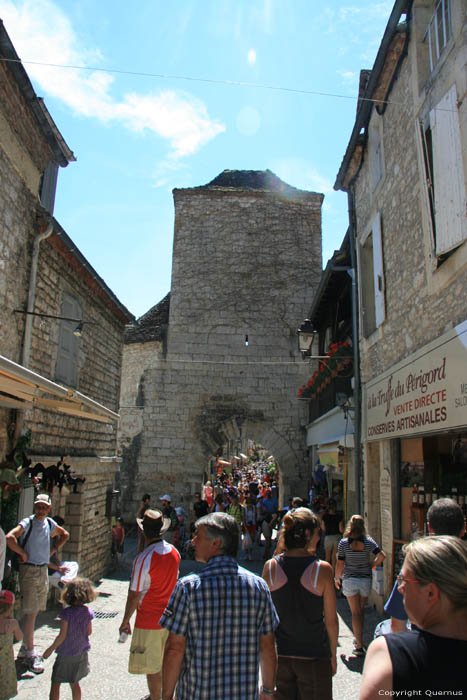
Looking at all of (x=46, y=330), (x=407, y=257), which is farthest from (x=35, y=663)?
(x=407, y=257)

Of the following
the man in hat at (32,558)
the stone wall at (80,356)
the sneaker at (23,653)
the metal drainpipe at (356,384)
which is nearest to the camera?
the sneaker at (23,653)

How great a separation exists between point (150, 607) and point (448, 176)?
4.55m

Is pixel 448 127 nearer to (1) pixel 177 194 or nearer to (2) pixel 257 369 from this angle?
(2) pixel 257 369

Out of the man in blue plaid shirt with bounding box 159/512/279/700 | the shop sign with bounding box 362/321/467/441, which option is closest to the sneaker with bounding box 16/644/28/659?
the man in blue plaid shirt with bounding box 159/512/279/700

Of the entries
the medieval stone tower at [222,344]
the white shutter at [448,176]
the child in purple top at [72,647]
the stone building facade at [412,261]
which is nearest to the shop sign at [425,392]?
the stone building facade at [412,261]

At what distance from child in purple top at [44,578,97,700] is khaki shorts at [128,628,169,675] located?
40cm

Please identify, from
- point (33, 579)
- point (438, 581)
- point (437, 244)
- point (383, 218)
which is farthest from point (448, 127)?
point (33, 579)

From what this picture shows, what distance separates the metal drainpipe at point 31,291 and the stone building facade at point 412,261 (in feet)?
15.7

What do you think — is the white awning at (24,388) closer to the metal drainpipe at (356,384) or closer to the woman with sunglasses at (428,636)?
the woman with sunglasses at (428,636)

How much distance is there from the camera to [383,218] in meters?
7.20

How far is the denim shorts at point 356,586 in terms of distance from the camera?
16.3 ft

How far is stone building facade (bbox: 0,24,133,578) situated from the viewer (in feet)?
20.1

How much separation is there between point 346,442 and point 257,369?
22.9 feet

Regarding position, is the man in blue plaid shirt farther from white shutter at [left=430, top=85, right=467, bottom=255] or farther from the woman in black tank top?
white shutter at [left=430, top=85, right=467, bottom=255]
